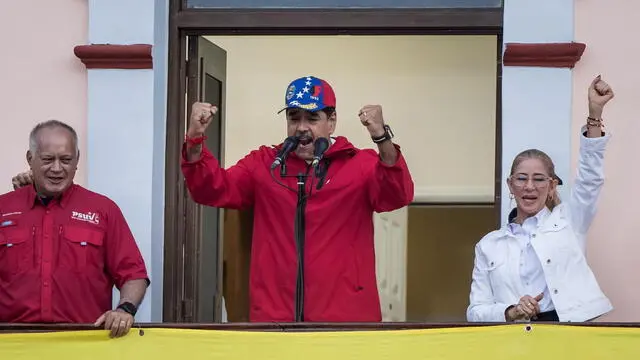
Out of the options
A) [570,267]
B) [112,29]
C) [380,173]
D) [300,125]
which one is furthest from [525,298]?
[112,29]

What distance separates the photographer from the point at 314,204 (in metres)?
6.96

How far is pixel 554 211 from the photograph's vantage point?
271 inches

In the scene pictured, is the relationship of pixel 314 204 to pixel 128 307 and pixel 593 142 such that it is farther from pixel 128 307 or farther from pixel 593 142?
pixel 593 142

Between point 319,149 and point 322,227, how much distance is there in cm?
47

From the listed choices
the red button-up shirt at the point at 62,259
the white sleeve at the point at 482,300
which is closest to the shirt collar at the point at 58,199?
the red button-up shirt at the point at 62,259

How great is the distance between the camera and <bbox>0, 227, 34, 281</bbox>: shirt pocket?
6.89m

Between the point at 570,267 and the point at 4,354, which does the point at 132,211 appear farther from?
the point at 570,267

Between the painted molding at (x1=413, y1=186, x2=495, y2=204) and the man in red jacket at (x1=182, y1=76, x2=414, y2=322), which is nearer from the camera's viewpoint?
the man in red jacket at (x1=182, y1=76, x2=414, y2=322)

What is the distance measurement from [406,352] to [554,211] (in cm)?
105

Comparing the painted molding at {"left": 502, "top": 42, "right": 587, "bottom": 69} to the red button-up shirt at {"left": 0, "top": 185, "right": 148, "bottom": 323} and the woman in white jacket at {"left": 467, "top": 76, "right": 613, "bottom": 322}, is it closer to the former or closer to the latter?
the woman in white jacket at {"left": 467, "top": 76, "right": 613, "bottom": 322}

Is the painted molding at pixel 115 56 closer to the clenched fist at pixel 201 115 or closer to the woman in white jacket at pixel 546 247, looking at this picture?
the clenched fist at pixel 201 115

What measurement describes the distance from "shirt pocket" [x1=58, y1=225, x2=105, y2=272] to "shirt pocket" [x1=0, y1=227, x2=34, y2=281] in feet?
0.44

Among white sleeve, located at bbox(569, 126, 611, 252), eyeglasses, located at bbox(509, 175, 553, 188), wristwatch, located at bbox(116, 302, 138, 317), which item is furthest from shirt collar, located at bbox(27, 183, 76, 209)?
white sleeve, located at bbox(569, 126, 611, 252)

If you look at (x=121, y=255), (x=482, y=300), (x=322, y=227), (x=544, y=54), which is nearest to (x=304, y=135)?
(x=322, y=227)
